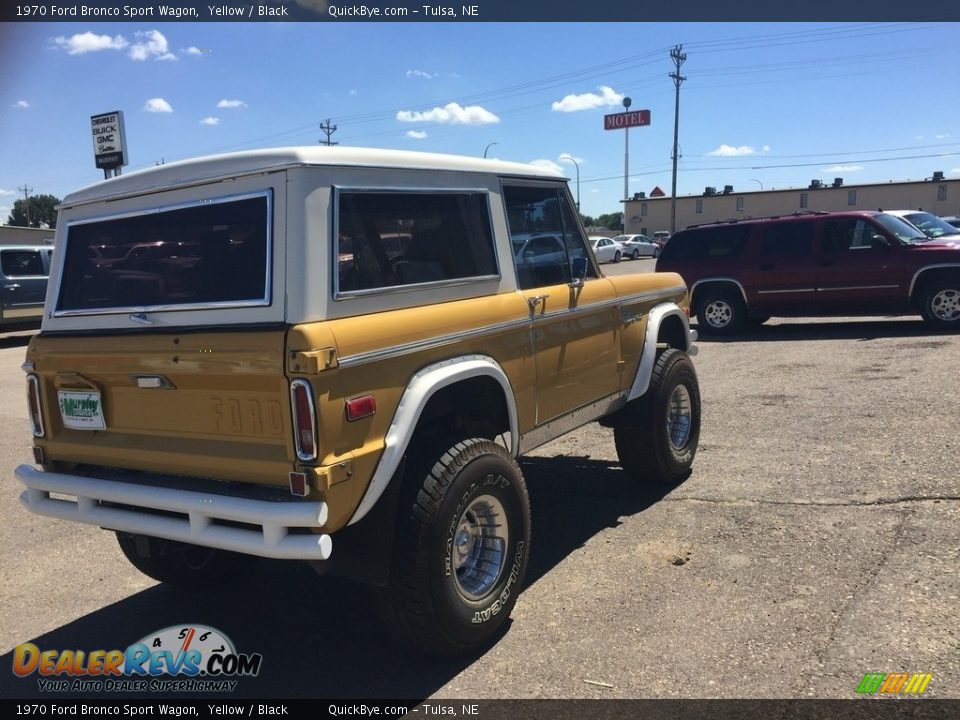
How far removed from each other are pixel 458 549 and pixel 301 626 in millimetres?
962

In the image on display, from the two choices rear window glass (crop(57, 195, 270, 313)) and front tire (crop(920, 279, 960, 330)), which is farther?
front tire (crop(920, 279, 960, 330))

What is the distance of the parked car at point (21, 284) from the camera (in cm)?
1642

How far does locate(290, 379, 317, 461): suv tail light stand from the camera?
2.78 m

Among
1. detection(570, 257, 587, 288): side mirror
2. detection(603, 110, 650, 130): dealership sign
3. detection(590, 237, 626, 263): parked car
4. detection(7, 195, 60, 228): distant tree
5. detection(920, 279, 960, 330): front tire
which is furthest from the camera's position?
detection(603, 110, 650, 130): dealership sign

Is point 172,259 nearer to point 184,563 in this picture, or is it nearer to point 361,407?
point 361,407

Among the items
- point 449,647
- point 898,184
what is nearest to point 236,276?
point 449,647

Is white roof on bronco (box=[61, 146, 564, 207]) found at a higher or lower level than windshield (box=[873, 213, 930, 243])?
higher

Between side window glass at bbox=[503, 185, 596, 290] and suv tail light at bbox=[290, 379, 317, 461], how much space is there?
171cm

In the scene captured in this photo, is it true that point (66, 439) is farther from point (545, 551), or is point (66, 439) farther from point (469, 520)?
point (545, 551)

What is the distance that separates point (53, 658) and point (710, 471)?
4354 millimetres

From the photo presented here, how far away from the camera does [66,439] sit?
3592 millimetres

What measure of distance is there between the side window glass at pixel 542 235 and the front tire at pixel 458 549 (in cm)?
122

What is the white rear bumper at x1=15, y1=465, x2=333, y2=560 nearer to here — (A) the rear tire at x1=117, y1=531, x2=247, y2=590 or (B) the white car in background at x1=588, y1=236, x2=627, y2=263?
(A) the rear tire at x1=117, y1=531, x2=247, y2=590

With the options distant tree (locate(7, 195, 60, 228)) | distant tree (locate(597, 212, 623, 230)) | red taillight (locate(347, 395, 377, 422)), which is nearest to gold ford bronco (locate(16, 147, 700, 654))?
red taillight (locate(347, 395, 377, 422))
